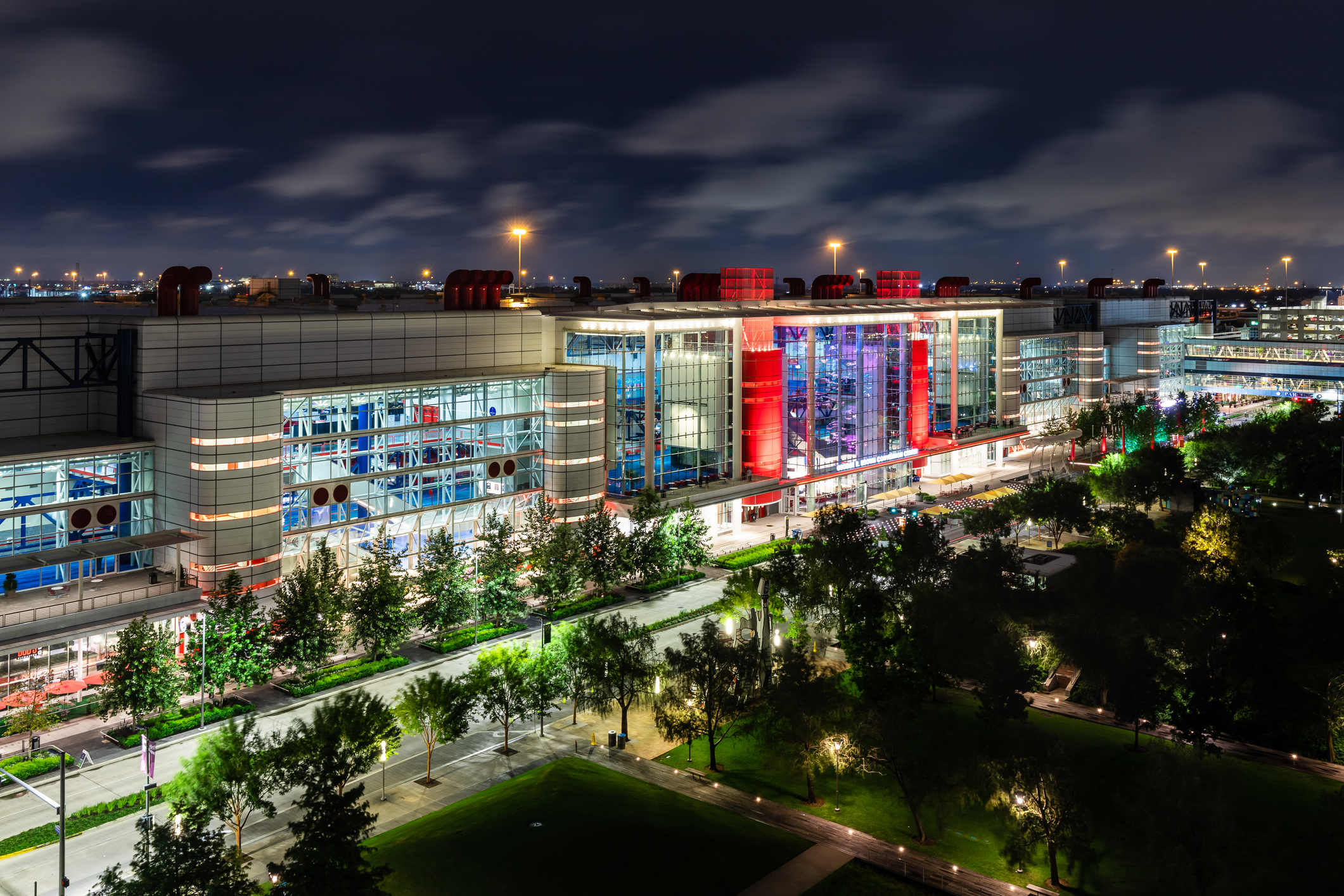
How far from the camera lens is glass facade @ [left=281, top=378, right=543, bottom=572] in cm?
6838

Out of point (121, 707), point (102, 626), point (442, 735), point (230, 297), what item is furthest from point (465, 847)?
point (230, 297)

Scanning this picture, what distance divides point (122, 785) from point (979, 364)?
10719 centimetres

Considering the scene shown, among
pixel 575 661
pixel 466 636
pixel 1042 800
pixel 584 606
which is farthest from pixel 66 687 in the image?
pixel 1042 800

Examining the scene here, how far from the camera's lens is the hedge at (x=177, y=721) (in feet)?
170

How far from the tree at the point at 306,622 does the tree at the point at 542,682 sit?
1212 centimetres

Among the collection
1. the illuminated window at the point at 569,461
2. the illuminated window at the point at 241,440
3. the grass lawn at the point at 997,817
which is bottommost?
the grass lawn at the point at 997,817

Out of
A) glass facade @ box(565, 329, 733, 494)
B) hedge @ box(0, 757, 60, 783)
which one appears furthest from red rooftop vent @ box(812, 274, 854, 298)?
hedge @ box(0, 757, 60, 783)

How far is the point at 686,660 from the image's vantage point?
169ft

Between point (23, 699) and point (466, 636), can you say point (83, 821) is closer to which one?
point (23, 699)

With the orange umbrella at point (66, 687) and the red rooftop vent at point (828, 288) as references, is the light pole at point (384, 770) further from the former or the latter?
the red rooftop vent at point (828, 288)

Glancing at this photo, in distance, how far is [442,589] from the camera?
66.4m

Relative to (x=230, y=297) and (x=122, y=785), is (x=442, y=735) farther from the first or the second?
(x=230, y=297)

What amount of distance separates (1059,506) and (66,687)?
73.6m

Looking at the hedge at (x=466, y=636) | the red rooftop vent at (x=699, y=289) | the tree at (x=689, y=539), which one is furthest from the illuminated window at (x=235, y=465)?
the red rooftop vent at (x=699, y=289)
